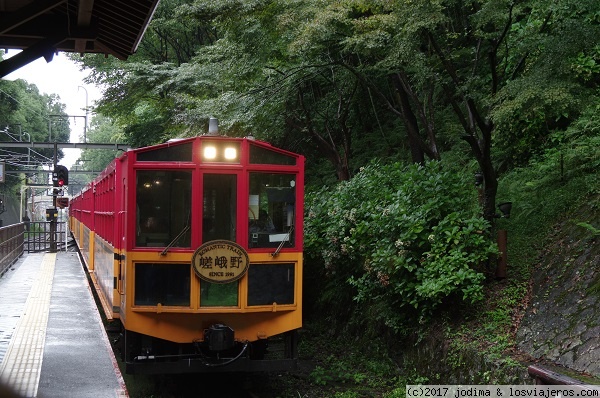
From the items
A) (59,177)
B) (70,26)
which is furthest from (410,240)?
(59,177)

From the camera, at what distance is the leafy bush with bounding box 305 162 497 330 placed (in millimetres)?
8141

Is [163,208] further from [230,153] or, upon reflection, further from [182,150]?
[230,153]

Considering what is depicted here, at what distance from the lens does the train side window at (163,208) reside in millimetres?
7723

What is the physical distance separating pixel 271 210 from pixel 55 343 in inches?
131

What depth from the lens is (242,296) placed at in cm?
774

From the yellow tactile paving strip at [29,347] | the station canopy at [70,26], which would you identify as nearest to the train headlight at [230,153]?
the station canopy at [70,26]

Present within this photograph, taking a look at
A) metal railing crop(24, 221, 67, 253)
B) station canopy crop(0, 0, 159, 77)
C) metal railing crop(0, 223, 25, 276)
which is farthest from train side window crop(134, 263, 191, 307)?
metal railing crop(24, 221, 67, 253)

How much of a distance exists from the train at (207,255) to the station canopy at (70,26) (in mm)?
1301

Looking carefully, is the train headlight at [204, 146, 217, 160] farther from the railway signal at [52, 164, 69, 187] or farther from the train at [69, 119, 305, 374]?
the railway signal at [52, 164, 69, 187]

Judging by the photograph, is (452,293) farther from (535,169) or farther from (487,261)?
(535,169)

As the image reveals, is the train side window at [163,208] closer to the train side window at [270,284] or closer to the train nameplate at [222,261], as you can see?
the train nameplate at [222,261]

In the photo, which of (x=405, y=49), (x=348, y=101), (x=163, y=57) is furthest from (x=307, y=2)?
(x=163, y=57)

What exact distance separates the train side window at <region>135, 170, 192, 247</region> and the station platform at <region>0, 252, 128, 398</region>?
1552mm

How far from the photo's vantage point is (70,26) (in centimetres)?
691
